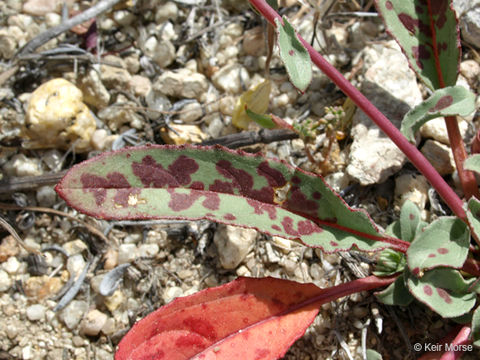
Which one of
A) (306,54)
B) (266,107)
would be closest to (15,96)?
(266,107)

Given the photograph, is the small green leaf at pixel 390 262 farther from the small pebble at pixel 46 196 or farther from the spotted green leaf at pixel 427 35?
the small pebble at pixel 46 196

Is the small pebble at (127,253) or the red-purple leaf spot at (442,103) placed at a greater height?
the red-purple leaf spot at (442,103)

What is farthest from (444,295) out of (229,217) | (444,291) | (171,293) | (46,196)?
(46,196)

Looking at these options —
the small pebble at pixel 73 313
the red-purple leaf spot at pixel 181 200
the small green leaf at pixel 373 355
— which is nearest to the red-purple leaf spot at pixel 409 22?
the red-purple leaf spot at pixel 181 200

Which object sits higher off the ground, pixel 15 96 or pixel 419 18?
pixel 419 18

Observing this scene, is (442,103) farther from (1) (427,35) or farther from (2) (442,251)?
(2) (442,251)

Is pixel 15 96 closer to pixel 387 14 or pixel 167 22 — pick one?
pixel 167 22
